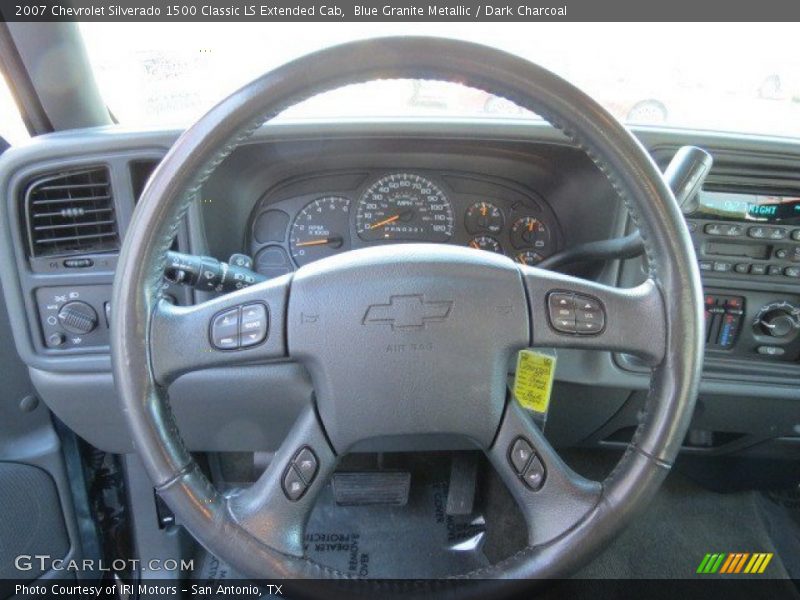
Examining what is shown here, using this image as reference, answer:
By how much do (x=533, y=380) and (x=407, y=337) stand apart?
1.26 ft

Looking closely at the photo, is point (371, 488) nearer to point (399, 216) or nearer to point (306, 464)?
point (399, 216)

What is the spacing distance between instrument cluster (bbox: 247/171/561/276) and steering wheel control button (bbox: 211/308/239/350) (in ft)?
2.35

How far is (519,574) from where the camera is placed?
0.92 meters

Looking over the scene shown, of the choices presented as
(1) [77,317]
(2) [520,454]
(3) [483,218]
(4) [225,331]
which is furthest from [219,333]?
(3) [483,218]

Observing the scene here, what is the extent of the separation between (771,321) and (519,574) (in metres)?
0.97

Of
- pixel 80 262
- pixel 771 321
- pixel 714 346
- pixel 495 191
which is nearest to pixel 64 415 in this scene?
pixel 80 262

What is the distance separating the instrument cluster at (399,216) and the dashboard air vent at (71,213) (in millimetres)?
338

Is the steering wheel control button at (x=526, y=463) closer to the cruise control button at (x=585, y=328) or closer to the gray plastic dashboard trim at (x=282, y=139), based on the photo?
the cruise control button at (x=585, y=328)

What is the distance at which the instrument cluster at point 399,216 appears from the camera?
1.60m

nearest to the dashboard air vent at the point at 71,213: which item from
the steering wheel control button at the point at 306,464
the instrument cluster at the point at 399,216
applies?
the instrument cluster at the point at 399,216

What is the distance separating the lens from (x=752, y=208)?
1.48 metres

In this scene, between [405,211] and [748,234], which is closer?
[748,234]

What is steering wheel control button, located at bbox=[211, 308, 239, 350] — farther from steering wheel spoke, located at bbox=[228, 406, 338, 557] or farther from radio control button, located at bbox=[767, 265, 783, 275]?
radio control button, located at bbox=[767, 265, 783, 275]

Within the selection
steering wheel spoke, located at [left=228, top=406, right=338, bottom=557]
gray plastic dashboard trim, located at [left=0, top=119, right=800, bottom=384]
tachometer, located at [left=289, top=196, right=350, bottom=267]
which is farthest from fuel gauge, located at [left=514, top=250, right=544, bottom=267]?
steering wheel spoke, located at [left=228, top=406, right=338, bottom=557]
